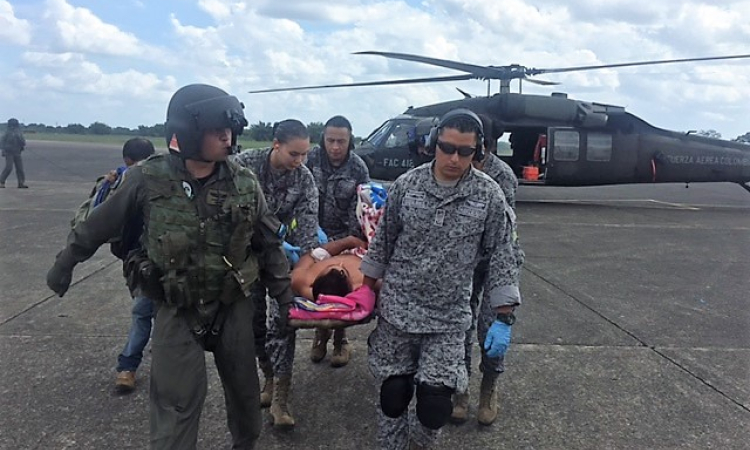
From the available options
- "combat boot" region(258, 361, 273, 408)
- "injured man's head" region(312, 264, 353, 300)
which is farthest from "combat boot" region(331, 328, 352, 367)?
"injured man's head" region(312, 264, 353, 300)

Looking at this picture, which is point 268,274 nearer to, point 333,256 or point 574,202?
point 333,256

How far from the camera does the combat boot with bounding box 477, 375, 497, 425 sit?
3420 mm

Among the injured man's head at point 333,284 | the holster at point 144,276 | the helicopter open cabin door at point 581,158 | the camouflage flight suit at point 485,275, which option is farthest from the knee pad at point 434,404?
the helicopter open cabin door at point 581,158

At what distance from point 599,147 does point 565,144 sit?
0.85 metres

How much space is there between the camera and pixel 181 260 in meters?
2.37

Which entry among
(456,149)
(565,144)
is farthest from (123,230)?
(565,144)

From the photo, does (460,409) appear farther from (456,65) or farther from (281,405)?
(456,65)

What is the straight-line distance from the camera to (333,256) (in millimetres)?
3346

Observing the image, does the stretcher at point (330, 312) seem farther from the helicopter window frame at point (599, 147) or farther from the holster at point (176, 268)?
the helicopter window frame at point (599, 147)

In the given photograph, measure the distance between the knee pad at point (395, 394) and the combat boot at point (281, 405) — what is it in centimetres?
84

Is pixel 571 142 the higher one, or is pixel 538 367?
pixel 571 142

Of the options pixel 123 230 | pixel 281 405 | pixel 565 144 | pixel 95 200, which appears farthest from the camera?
pixel 565 144

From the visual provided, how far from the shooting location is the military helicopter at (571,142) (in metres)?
12.9

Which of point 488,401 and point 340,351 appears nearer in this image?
point 488,401
